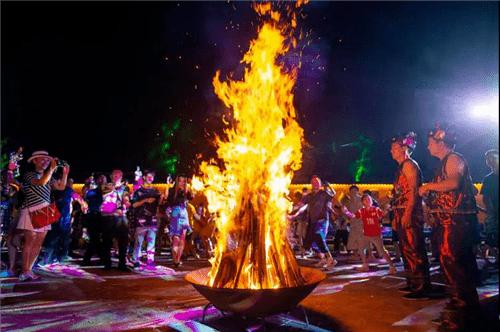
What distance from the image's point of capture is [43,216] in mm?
6945

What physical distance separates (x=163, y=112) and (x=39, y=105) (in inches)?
397

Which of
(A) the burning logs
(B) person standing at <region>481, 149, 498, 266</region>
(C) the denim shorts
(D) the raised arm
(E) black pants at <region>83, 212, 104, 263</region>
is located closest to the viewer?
(B) person standing at <region>481, 149, 498, 266</region>

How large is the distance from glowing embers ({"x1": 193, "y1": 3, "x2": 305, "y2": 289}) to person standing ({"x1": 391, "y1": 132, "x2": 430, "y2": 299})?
1905mm

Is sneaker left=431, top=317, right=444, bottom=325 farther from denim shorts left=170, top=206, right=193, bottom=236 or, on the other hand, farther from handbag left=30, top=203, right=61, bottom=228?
handbag left=30, top=203, right=61, bottom=228

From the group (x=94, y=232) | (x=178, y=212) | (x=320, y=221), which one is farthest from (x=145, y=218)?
(x=320, y=221)

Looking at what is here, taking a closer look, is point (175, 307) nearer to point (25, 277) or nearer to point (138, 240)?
point (25, 277)

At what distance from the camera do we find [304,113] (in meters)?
35.1

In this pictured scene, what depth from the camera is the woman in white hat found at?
686cm

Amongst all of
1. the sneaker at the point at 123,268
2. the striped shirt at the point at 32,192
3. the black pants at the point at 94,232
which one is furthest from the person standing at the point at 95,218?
the striped shirt at the point at 32,192

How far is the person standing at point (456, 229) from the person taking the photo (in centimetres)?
456

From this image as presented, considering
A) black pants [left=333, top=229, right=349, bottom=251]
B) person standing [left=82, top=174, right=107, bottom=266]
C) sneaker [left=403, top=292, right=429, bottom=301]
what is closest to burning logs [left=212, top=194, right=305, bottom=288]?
sneaker [left=403, top=292, right=429, bottom=301]

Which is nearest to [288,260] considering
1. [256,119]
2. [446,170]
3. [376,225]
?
[256,119]

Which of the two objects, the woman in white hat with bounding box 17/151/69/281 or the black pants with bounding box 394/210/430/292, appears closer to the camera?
the black pants with bounding box 394/210/430/292

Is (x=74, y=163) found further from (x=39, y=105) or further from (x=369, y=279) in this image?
(x=369, y=279)
